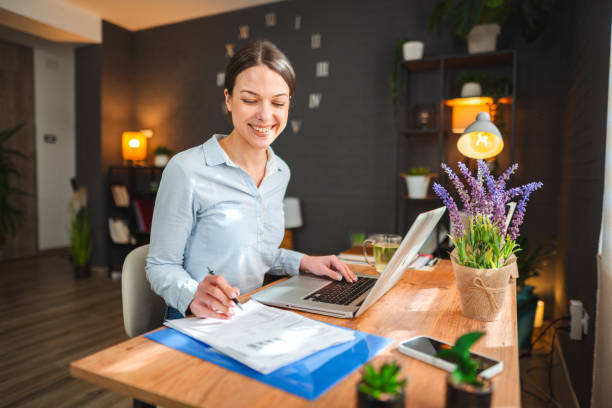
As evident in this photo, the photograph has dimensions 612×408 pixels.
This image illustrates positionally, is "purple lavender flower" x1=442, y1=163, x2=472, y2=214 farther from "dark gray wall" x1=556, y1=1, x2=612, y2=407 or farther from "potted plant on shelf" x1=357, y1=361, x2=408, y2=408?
"dark gray wall" x1=556, y1=1, x2=612, y2=407

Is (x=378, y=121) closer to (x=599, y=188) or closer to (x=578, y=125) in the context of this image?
(x=578, y=125)

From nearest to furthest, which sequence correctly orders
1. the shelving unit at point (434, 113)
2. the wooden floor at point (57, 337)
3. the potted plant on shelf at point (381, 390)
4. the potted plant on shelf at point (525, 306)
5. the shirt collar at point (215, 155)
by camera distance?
the potted plant on shelf at point (381, 390) < the shirt collar at point (215, 155) < the wooden floor at point (57, 337) < the potted plant on shelf at point (525, 306) < the shelving unit at point (434, 113)

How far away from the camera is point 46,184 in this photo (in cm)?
564

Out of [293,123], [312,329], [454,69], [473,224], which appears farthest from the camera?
[293,123]

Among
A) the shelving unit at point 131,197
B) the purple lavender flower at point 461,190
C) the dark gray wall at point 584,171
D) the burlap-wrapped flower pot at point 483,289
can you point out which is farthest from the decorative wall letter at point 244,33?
the burlap-wrapped flower pot at point 483,289

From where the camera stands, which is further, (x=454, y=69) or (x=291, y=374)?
(x=454, y=69)

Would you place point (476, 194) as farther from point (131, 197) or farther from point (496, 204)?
point (131, 197)

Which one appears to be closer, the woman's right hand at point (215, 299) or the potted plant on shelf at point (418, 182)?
the woman's right hand at point (215, 299)

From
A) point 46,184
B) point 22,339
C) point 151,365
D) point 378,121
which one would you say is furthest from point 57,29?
point 151,365

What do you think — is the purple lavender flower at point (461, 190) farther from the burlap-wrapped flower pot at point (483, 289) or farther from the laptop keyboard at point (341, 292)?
the laptop keyboard at point (341, 292)

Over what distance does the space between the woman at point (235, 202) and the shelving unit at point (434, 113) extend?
6.81 ft

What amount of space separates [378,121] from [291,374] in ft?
10.8

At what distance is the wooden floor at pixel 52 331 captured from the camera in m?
2.18

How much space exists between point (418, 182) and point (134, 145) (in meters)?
3.11
